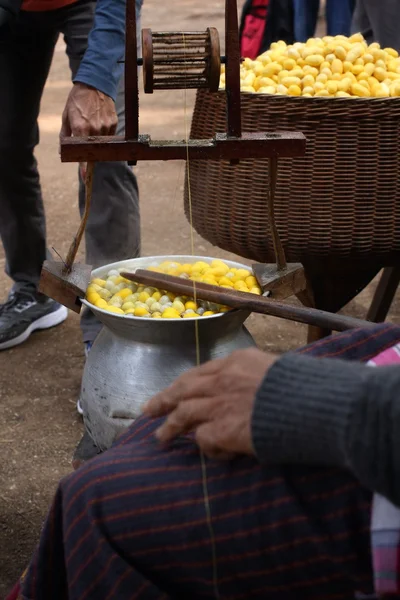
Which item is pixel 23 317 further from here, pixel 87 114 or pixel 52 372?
pixel 87 114

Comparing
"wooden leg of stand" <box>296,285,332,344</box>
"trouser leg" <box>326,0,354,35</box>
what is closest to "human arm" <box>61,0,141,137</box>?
"wooden leg of stand" <box>296,285,332,344</box>

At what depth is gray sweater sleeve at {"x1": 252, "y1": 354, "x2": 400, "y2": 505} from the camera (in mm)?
1017

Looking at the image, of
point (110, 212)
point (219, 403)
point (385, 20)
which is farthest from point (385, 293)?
point (219, 403)

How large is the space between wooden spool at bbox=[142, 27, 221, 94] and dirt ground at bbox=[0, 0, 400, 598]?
4.15 ft

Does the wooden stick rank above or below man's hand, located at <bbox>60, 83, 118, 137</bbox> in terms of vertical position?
below

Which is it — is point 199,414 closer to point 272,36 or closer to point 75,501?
point 75,501

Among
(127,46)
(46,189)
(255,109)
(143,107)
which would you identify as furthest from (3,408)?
(143,107)

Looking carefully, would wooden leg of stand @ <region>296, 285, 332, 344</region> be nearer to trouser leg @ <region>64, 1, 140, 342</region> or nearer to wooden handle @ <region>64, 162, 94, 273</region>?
trouser leg @ <region>64, 1, 140, 342</region>

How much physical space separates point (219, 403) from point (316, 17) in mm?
4107

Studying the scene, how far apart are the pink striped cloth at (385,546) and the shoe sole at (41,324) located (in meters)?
2.57

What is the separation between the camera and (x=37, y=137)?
3.30 meters

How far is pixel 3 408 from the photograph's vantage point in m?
3.05

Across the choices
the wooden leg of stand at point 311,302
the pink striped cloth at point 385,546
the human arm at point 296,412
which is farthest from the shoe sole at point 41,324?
the pink striped cloth at point 385,546

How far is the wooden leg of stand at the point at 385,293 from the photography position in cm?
326
